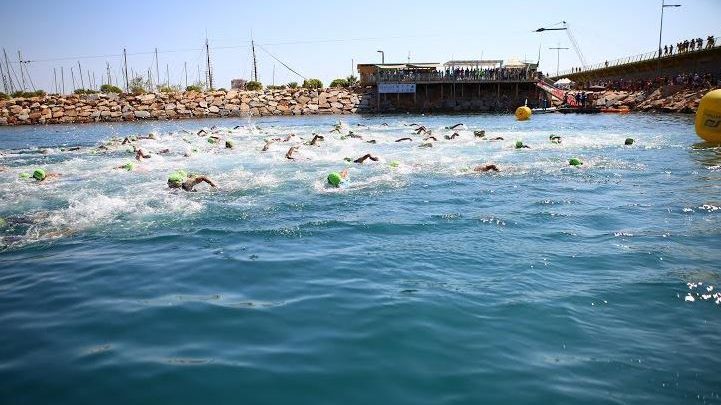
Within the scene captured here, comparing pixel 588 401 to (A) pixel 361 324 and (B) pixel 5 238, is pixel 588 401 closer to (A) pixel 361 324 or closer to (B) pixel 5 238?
(A) pixel 361 324

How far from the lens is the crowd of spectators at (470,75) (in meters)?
51.4

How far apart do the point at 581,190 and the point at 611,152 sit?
8.12 metres

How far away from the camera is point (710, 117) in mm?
16797

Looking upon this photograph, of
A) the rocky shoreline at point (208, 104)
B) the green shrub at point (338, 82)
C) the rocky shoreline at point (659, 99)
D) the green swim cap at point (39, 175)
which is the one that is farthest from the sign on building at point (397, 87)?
the green swim cap at point (39, 175)

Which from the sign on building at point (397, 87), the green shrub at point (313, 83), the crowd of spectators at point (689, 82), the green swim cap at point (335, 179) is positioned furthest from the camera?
the green shrub at point (313, 83)

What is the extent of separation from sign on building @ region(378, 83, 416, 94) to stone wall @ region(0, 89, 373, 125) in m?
2.66

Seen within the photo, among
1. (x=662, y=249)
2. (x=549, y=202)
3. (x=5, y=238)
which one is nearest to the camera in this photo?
(x=662, y=249)

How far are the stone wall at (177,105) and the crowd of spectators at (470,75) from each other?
4.73 meters

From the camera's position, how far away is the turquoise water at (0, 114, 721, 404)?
3619mm

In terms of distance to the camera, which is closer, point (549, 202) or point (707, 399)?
point (707, 399)

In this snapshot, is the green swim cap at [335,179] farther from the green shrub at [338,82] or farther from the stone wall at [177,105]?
the green shrub at [338,82]

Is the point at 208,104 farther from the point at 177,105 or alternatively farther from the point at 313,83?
the point at 313,83

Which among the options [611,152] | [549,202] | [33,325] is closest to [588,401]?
[33,325]

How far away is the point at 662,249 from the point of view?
6535 mm
